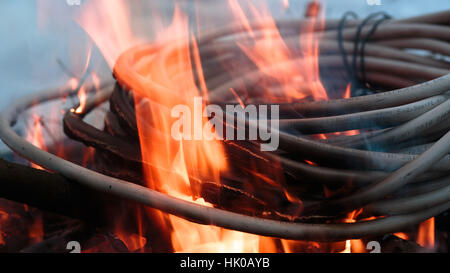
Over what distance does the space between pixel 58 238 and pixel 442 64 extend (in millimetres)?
813

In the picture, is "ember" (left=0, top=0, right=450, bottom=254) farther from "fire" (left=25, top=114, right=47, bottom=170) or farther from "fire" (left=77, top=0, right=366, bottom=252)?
"fire" (left=25, top=114, right=47, bottom=170)

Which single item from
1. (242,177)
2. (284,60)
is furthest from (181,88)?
(242,177)

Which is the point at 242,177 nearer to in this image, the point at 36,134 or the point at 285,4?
the point at 36,134

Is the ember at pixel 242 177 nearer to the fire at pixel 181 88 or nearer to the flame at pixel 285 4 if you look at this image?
the fire at pixel 181 88

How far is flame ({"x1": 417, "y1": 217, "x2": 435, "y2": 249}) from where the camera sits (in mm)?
613

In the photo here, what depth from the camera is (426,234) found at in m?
0.62

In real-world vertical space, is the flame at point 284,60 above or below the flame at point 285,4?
below

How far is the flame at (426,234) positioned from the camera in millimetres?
613

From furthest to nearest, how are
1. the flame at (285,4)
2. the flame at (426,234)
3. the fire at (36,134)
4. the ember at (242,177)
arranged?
the flame at (285,4), the fire at (36,134), the flame at (426,234), the ember at (242,177)

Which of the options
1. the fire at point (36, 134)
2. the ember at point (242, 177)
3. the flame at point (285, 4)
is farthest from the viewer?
the flame at point (285, 4)

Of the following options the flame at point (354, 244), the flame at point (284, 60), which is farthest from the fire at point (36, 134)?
the flame at point (354, 244)

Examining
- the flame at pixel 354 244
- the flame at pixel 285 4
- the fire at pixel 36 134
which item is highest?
the flame at pixel 285 4

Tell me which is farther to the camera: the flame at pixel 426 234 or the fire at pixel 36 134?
the fire at pixel 36 134

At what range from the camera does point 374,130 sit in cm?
58
